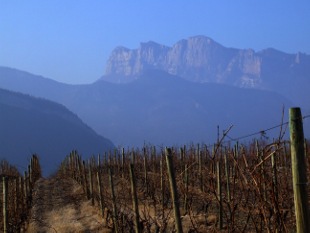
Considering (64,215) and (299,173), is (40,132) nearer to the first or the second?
(64,215)

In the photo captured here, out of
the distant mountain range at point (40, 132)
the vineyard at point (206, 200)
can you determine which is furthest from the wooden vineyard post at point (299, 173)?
the distant mountain range at point (40, 132)

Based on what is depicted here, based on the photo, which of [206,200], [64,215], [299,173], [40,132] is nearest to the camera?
[299,173]

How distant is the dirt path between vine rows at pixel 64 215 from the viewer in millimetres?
12727

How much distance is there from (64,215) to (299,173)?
13.0 metres

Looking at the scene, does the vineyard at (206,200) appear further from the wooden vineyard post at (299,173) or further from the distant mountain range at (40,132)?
the distant mountain range at (40,132)

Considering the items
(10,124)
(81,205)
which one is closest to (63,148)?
(10,124)

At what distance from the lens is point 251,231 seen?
9.61 m

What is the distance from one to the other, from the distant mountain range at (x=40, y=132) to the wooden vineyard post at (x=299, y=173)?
353ft

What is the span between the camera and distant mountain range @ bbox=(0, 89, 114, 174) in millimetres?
115375

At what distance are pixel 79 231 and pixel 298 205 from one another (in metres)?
9.47

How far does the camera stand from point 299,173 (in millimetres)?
3242

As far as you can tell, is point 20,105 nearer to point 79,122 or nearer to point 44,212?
point 79,122

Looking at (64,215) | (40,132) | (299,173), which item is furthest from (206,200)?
(40,132)

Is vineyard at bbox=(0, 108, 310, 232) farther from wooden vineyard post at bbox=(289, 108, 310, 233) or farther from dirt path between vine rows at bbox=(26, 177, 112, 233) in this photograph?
dirt path between vine rows at bbox=(26, 177, 112, 233)
